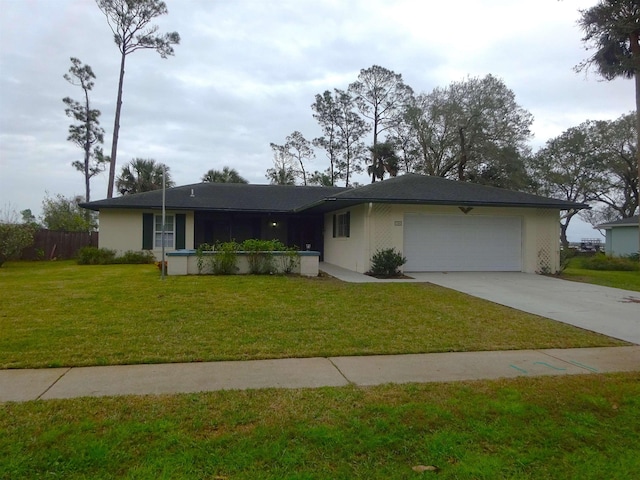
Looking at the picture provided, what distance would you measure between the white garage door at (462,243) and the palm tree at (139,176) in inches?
731

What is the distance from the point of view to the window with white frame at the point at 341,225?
650 inches

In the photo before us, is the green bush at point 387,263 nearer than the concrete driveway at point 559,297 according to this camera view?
No

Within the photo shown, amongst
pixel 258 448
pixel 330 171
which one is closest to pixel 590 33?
pixel 258 448

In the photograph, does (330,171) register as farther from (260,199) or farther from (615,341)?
(615,341)

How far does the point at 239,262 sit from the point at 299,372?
8940mm

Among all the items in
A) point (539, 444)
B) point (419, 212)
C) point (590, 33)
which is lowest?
point (539, 444)

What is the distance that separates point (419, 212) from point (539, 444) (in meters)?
11.8

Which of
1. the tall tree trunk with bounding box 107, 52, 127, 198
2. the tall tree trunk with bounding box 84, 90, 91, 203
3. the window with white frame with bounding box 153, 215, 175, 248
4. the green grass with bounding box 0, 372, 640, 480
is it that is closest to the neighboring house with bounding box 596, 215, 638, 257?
the window with white frame with bounding box 153, 215, 175, 248

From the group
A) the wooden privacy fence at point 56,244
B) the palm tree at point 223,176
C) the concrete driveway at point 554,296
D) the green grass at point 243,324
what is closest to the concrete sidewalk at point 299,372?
the green grass at point 243,324

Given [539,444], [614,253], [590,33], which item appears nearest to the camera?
[539,444]

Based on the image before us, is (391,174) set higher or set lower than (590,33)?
lower

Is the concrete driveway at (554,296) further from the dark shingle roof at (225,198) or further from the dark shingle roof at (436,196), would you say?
the dark shingle roof at (225,198)

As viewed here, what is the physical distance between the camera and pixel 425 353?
17.9 feet

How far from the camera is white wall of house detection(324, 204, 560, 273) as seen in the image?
14.2 metres
